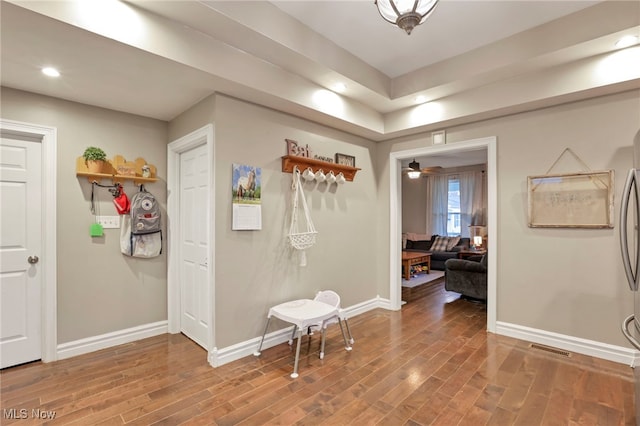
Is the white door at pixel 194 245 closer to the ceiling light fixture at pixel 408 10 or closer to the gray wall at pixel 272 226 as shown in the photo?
the gray wall at pixel 272 226

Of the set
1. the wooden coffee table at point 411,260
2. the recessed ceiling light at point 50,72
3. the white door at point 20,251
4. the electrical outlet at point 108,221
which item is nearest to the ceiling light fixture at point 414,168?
the wooden coffee table at point 411,260

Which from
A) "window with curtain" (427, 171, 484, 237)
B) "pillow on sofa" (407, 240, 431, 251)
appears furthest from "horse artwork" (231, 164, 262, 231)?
"window with curtain" (427, 171, 484, 237)

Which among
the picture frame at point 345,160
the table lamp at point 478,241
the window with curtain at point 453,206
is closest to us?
the picture frame at point 345,160

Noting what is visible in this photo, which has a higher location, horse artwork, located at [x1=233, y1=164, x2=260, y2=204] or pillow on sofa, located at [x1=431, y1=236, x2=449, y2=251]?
horse artwork, located at [x1=233, y1=164, x2=260, y2=204]

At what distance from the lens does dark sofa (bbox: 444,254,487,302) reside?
438cm

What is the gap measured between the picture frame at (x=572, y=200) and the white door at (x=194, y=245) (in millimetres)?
3341

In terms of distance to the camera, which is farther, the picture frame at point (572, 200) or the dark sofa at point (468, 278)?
the dark sofa at point (468, 278)

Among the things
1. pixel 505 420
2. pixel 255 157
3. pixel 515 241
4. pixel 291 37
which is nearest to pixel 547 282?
pixel 515 241

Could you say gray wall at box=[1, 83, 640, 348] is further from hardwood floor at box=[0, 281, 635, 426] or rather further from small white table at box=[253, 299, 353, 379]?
hardwood floor at box=[0, 281, 635, 426]

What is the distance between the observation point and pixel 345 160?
153 inches

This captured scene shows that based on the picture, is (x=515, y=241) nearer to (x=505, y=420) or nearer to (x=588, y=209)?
(x=588, y=209)

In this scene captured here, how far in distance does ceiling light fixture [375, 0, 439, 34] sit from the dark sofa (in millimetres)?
3713

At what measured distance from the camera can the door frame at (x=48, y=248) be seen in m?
2.70

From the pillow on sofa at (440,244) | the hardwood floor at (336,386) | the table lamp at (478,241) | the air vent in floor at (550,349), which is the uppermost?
the table lamp at (478,241)
